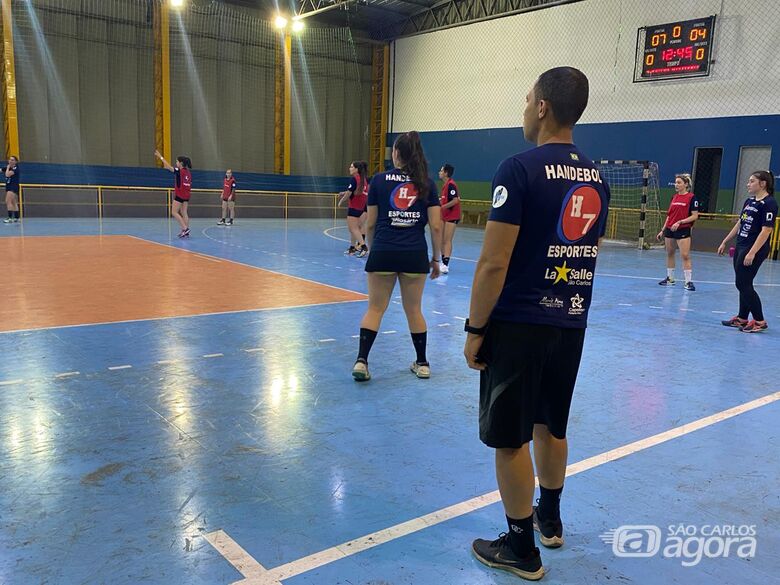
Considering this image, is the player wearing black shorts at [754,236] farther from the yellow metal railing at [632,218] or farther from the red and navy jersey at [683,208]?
the yellow metal railing at [632,218]

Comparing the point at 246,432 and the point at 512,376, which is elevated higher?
the point at 512,376

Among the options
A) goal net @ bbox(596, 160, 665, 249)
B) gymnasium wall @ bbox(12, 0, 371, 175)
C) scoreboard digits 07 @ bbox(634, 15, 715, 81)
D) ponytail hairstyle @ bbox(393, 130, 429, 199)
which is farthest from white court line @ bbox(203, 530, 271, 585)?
gymnasium wall @ bbox(12, 0, 371, 175)

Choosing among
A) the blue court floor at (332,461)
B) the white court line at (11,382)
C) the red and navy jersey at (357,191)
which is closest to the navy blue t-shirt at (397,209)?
the blue court floor at (332,461)

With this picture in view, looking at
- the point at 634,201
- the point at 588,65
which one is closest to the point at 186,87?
the point at 588,65

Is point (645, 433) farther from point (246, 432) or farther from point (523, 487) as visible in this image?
point (246, 432)

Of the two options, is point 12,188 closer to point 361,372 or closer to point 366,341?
point 366,341

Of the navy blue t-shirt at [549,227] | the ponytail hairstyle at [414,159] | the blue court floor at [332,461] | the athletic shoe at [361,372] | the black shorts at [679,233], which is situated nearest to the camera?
the navy blue t-shirt at [549,227]

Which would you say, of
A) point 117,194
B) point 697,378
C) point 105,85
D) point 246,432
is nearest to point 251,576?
point 246,432

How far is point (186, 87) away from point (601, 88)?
52.5ft

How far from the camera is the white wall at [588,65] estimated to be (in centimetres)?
1780

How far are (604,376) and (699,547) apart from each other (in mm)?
2683

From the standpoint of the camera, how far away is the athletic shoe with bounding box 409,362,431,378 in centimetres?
521

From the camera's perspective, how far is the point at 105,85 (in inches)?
928

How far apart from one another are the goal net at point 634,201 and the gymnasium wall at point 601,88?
0.68 meters
